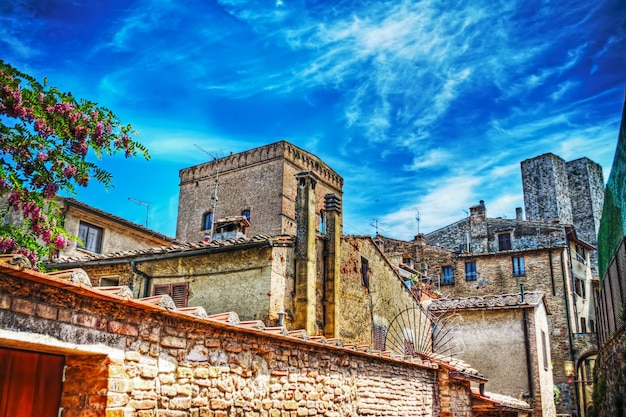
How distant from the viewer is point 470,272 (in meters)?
36.3

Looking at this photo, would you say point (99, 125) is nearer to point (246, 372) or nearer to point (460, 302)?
point (246, 372)

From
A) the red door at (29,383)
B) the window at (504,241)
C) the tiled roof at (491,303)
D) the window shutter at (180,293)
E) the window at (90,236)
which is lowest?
the red door at (29,383)

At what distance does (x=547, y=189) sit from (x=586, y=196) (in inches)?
179

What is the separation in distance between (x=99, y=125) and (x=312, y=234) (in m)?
7.69

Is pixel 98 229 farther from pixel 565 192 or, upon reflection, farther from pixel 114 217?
pixel 565 192

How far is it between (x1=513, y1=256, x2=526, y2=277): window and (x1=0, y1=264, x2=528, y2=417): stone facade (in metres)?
28.0

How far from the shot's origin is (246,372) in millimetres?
6910

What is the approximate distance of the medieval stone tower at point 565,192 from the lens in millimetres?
52156

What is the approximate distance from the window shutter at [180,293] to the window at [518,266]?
25473 mm

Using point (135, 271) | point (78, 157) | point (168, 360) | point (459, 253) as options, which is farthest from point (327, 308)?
point (459, 253)

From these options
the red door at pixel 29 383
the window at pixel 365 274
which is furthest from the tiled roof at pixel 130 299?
the window at pixel 365 274

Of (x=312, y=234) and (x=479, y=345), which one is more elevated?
(x=312, y=234)

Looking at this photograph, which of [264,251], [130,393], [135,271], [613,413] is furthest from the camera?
[135,271]

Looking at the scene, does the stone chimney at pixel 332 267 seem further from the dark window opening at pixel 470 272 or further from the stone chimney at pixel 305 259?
the dark window opening at pixel 470 272
